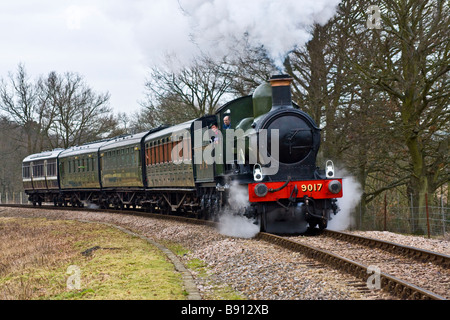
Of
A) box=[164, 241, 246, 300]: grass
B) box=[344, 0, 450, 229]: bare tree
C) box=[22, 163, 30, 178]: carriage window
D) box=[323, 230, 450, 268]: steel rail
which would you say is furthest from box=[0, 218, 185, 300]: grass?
box=[22, 163, 30, 178]: carriage window

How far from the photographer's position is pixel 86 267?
9.31 meters

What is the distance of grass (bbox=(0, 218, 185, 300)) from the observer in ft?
23.1

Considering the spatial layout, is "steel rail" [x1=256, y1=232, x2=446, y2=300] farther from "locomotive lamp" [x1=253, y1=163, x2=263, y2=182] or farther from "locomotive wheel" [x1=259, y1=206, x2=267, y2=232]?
"locomotive lamp" [x1=253, y1=163, x2=263, y2=182]

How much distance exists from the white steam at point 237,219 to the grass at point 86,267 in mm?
1997

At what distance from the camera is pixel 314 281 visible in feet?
22.0

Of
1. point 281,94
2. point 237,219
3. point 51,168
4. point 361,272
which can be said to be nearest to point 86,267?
point 237,219

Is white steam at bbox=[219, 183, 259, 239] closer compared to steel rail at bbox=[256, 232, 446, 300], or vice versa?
steel rail at bbox=[256, 232, 446, 300]

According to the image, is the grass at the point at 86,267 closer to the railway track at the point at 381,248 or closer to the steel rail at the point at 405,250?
the railway track at the point at 381,248

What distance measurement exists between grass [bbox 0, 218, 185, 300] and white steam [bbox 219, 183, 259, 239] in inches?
78.6

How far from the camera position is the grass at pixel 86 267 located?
23.1 feet

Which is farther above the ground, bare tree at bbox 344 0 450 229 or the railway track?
bare tree at bbox 344 0 450 229

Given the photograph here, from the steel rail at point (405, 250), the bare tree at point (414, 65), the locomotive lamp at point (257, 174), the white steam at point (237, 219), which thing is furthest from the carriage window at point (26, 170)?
the steel rail at point (405, 250)

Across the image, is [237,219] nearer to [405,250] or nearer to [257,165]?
[257,165]
